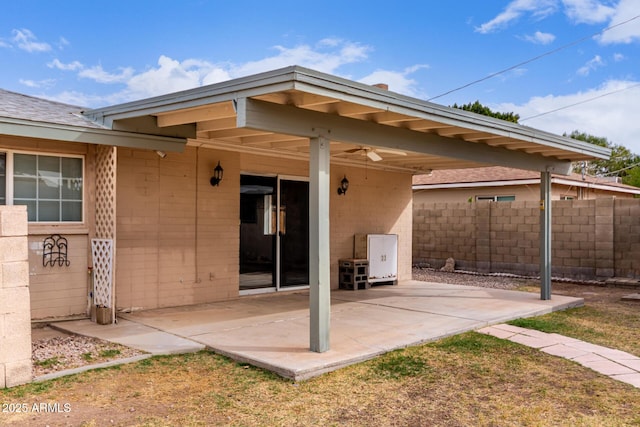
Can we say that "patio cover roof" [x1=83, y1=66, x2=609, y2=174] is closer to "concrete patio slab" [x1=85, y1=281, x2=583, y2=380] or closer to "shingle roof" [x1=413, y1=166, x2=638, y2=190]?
"concrete patio slab" [x1=85, y1=281, x2=583, y2=380]

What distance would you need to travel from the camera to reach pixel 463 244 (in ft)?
45.8

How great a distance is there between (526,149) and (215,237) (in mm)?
5109

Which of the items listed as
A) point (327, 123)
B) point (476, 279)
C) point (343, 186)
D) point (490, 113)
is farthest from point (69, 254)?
point (490, 113)

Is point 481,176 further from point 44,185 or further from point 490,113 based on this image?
point 44,185

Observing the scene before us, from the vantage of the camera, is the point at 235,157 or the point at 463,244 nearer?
the point at 235,157

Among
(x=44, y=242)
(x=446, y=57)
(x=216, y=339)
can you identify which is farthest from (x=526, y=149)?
(x=446, y=57)

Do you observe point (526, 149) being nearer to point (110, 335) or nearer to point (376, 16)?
point (110, 335)

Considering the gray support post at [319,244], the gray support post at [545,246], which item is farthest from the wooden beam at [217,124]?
the gray support post at [545,246]

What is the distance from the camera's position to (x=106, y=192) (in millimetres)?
6699

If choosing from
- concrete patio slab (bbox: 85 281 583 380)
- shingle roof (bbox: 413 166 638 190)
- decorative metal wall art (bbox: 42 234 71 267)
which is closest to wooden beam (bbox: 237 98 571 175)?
concrete patio slab (bbox: 85 281 583 380)

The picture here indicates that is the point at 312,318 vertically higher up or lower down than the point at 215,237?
lower down

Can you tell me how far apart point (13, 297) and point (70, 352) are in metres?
1.31

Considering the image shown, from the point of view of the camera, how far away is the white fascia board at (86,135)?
5613mm

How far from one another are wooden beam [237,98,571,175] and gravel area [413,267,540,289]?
356cm
